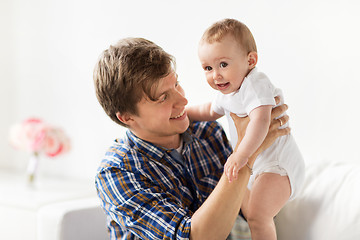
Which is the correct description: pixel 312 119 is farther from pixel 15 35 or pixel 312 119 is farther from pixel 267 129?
pixel 15 35

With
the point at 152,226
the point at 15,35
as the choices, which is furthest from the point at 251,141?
the point at 15,35

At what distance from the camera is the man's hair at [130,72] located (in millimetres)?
1655

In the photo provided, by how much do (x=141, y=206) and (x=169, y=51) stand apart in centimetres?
145

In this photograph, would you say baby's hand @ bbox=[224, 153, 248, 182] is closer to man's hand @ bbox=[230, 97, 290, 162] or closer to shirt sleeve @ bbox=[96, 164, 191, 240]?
man's hand @ bbox=[230, 97, 290, 162]

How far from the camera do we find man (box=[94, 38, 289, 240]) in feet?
5.07

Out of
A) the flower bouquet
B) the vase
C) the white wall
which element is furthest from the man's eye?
the vase

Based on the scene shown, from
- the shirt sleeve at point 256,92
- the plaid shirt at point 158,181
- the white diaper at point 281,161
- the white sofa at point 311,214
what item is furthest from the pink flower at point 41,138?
the shirt sleeve at point 256,92

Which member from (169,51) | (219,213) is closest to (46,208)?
(219,213)

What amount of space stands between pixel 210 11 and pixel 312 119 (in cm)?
80

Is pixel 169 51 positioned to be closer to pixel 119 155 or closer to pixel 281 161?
pixel 119 155

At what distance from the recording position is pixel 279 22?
7.68ft

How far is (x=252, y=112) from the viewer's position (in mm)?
1487

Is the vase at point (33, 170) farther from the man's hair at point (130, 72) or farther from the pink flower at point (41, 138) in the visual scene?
the man's hair at point (130, 72)

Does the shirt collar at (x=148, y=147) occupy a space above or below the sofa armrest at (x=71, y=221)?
above
